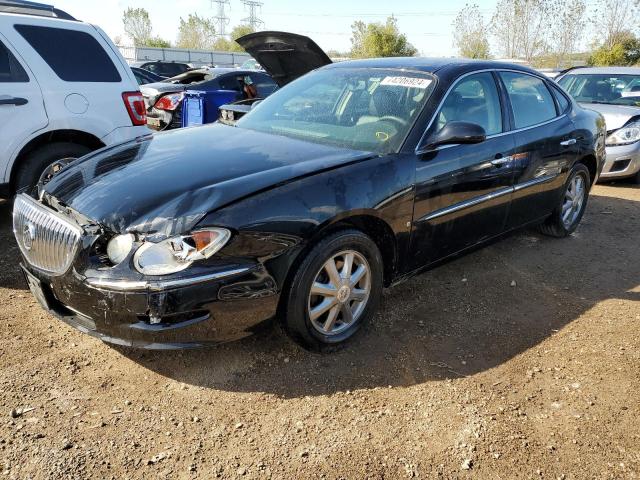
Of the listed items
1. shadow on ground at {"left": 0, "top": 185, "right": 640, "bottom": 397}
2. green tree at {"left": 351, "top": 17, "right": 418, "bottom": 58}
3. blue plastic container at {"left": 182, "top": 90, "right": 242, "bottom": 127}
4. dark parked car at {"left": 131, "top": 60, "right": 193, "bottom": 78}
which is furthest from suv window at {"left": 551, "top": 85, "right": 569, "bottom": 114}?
green tree at {"left": 351, "top": 17, "right": 418, "bottom": 58}

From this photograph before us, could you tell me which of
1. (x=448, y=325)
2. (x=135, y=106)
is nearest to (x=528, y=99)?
(x=448, y=325)

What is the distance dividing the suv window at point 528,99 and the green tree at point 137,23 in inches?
2984

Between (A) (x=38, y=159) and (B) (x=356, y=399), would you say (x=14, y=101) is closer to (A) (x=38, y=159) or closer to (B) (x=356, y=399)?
(A) (x=38, y=159)

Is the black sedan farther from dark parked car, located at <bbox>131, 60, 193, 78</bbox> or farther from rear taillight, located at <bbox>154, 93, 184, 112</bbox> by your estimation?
dark parked car, located at <bbox>131, 60, 193, 78</bbox>

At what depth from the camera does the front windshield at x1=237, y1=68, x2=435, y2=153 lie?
3.29 m

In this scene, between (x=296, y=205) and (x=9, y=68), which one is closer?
(x=296, y=205)

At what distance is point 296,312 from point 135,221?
933 mm

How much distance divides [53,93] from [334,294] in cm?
343

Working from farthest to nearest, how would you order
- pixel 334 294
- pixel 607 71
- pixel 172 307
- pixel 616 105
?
pixel 607 71, pixel 616 105, pixel 334 294, pixel 172 307

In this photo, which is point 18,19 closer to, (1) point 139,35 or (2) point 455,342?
(2) point 455,342

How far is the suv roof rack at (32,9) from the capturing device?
4.72 meters

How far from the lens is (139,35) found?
70938 millimetres

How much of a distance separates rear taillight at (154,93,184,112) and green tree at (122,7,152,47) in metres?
69.6

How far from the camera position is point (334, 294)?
2.91m
